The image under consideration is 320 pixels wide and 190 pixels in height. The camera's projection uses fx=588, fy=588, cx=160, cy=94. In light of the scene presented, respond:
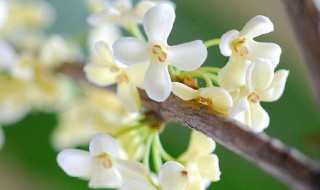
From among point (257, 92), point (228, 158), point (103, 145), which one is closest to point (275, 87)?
point (257, 92)

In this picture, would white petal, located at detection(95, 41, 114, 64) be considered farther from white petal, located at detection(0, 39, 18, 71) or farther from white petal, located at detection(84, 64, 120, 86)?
white petal, located at detection(0, 39, 18, 71)

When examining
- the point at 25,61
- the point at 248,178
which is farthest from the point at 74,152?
the point at 248,178

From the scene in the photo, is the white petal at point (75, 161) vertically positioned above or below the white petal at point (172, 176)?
below

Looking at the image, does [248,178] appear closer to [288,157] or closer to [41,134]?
[41,134]

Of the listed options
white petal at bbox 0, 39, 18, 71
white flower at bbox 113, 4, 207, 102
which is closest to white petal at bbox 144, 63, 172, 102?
white flower at bbox 113, 4, 207, 102

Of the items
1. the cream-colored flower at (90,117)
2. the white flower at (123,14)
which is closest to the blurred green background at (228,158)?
the cream-colored flower at (90,117)

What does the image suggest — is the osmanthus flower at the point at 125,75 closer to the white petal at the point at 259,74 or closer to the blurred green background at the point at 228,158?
the white petal at the point at 259,74
